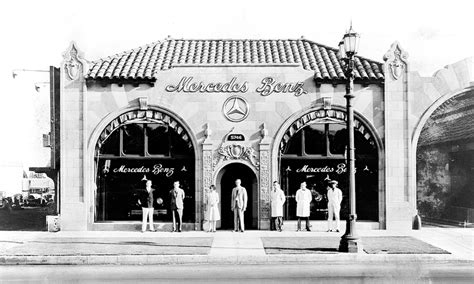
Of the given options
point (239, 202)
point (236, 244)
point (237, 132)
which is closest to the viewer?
point (236, 244)

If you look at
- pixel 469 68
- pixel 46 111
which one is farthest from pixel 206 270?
pixel 46 111

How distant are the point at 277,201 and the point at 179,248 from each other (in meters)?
5.72

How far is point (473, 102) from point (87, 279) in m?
18.3

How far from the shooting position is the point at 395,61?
22.3 meters

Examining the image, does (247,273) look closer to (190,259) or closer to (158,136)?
(190,259)

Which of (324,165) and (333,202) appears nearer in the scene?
(333,202)

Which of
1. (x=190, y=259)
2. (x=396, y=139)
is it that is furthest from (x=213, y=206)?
(x=396, y=139)

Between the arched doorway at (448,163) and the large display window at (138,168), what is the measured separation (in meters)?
10.4

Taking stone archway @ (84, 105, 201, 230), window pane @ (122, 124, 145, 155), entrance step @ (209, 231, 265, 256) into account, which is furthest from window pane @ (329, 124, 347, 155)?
window pane @ (122, 124, 145, 155)

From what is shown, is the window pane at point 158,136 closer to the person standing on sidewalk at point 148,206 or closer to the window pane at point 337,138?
the person standing on sidewalk at point 148,206

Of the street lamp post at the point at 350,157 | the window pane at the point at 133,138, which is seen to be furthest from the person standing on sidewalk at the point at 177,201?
the street lamp post at the point at 350,157

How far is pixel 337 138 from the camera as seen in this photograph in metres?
22.5

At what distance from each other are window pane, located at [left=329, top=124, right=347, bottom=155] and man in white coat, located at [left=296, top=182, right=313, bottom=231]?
6.56 ft

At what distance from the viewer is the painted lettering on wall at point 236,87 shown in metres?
22.3
